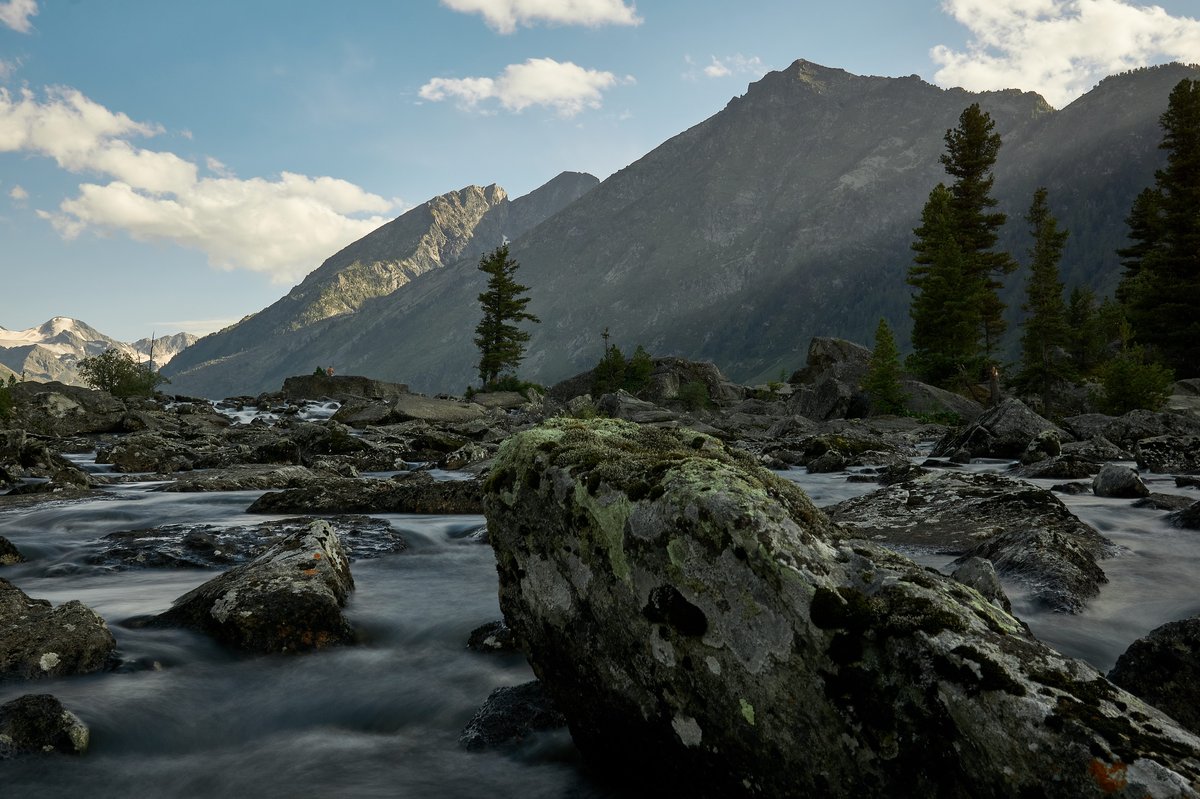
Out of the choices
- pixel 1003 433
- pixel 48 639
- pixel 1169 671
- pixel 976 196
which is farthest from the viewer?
pixel 976 196

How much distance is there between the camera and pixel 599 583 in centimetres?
369

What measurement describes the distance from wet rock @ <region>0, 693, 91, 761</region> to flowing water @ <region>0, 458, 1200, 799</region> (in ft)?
0.27

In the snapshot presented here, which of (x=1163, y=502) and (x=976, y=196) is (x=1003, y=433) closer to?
(x=1163, y=502)

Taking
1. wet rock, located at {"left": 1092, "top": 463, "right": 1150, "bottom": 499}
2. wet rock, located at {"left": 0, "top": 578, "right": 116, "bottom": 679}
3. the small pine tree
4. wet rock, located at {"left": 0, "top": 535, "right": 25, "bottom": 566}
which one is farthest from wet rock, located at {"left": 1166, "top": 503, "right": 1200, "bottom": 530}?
the small pine tree

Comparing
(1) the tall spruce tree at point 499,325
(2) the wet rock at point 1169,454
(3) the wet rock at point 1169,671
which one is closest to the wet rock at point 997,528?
(3) the wet rock at point 1169,671

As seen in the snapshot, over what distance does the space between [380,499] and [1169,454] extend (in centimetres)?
1997

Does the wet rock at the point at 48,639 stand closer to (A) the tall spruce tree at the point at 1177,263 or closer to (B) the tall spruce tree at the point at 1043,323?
(B) the tall spruce tree at the point at 1043,323

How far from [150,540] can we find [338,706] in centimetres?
661

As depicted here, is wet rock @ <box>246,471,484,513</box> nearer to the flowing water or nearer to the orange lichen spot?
the flowing water

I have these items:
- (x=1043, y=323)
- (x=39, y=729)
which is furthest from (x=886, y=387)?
(x=39, y=729)

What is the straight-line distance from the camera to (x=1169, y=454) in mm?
18422

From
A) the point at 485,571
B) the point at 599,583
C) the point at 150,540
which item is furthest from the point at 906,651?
the point at 150,540

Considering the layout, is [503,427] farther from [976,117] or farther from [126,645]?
[976,117]

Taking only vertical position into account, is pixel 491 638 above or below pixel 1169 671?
below
